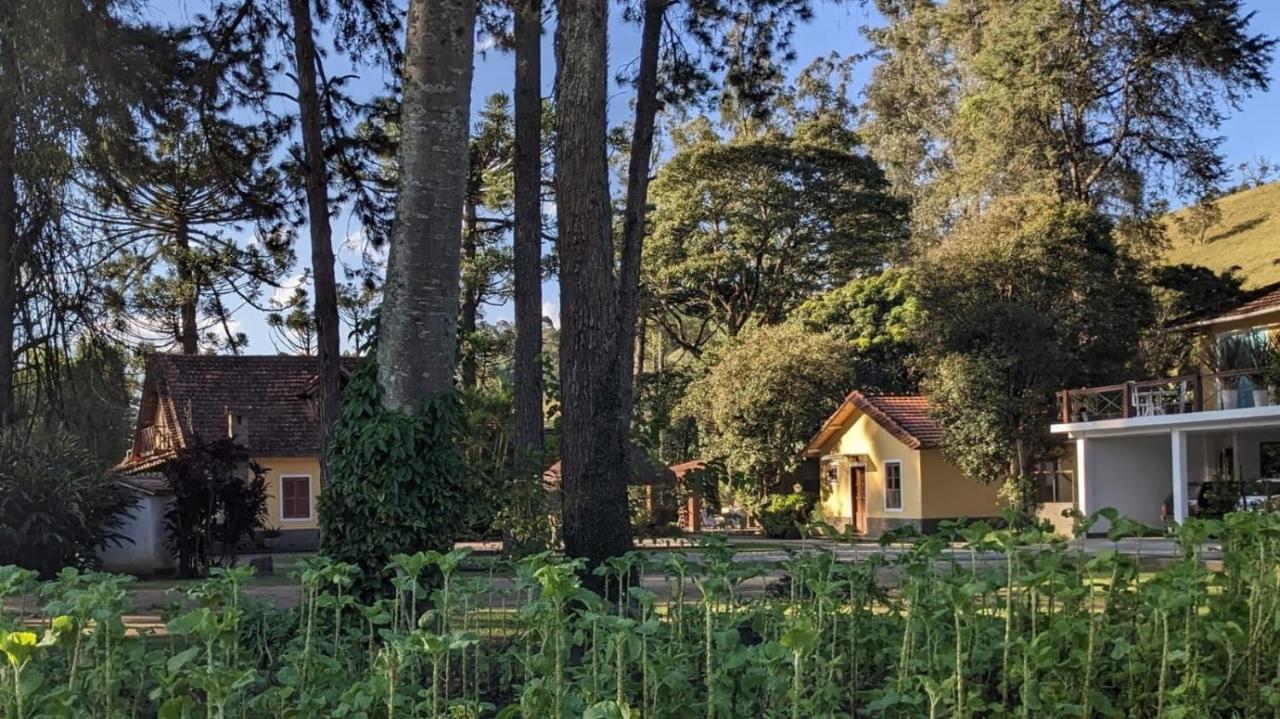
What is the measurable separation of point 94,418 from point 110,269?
101 inches

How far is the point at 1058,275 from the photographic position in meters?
24.7

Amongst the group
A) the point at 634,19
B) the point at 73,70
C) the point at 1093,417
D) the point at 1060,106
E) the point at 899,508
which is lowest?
the point at 899,508

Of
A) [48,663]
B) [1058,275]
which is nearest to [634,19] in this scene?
[48,663]

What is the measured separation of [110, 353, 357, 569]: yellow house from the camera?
28.2m

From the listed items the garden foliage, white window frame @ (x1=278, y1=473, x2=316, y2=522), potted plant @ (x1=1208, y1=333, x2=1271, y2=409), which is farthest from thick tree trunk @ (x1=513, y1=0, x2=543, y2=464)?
white window frame @ (x1=278, y1=473, x2=316, y2=522)

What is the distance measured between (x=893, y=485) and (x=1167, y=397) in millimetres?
8610

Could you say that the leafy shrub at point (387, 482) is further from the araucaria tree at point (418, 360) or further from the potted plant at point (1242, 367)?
the potted plant at point (1242, 367)

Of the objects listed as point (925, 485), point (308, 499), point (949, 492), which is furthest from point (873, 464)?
point (308, 499)

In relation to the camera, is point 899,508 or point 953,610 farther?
point 899,508

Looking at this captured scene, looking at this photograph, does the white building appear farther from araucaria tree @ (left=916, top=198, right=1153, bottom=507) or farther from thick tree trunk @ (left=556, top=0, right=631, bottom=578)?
thick tree trunk @ (left=556, top=0, right=631, bottom=578)

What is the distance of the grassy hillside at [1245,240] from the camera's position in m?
52.4

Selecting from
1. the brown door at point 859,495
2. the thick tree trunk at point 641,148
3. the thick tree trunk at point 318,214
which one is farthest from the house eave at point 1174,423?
the thick tree trunk at point 318,214

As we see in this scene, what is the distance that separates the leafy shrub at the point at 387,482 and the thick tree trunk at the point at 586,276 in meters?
1.32

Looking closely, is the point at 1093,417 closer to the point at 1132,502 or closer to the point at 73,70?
the point at 1132,502
